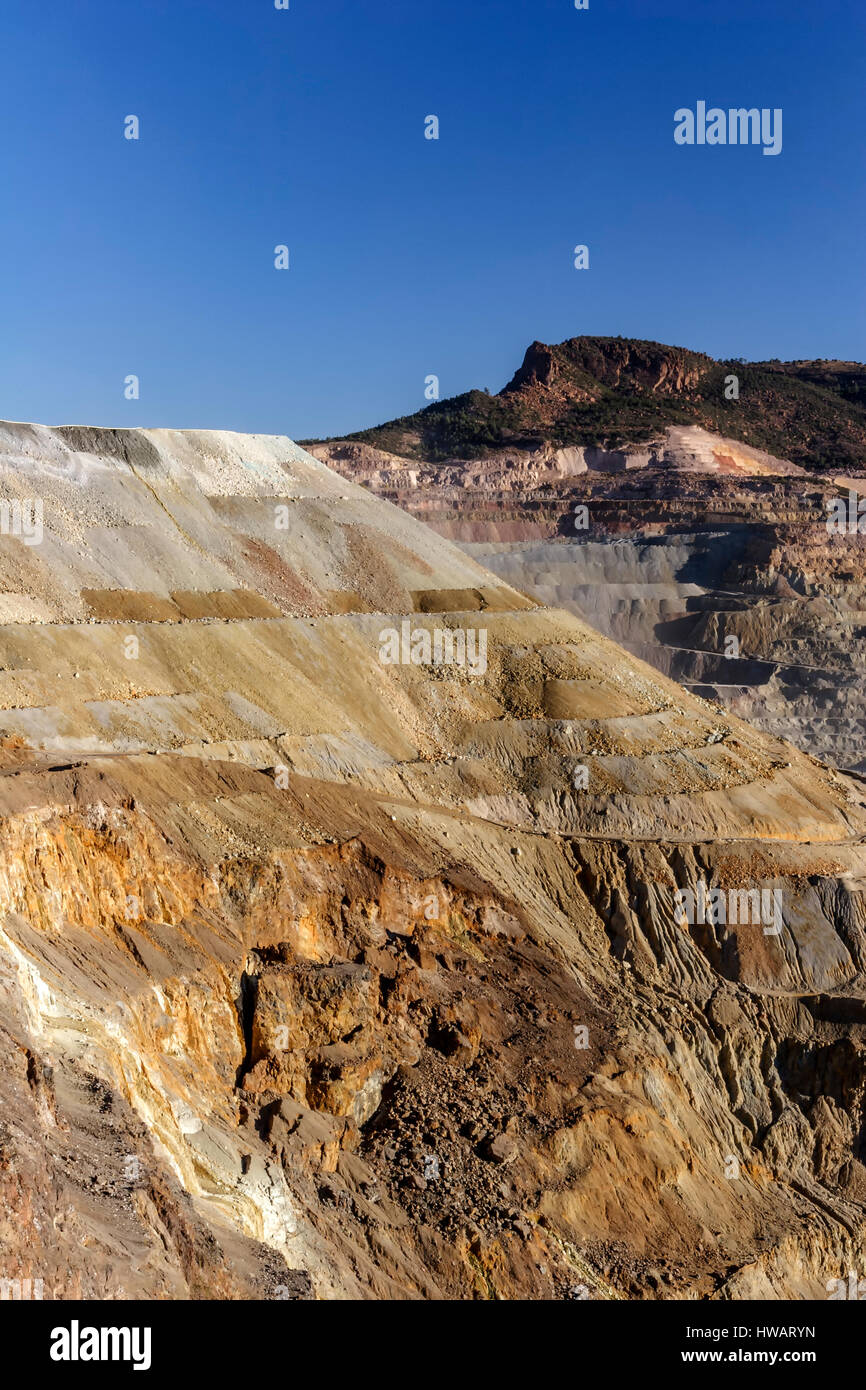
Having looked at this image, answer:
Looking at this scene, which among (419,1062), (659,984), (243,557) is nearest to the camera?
(419,1062)

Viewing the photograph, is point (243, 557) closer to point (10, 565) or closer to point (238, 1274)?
point (10, 565)

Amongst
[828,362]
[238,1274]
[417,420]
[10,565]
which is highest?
[828,362]

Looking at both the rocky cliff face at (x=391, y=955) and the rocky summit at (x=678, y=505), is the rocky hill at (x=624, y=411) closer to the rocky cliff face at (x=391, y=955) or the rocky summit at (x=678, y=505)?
the rocky summit at (x=678, y=505)

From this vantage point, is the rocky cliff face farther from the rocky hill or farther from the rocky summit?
the rocky hill

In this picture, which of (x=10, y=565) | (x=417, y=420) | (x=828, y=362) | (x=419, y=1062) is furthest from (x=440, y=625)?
(x=828, y=362)

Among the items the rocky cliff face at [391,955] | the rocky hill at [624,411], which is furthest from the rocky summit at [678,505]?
the rocky cliff face at [391,955]

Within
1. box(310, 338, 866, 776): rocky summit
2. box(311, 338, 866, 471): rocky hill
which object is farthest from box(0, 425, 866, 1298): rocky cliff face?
box(311, 338, 866, 471): rocky hill
